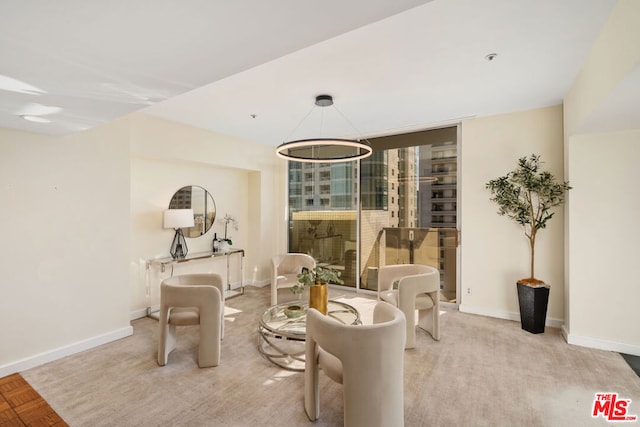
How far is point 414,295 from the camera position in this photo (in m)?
3.24

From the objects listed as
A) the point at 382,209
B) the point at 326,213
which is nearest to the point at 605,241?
the point at 382,209

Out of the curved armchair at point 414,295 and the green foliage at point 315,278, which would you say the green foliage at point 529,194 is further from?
the green foliage at point 315,278

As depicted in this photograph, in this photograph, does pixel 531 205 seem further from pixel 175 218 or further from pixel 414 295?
pixel 175 218

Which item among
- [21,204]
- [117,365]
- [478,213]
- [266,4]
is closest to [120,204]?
[21,204]

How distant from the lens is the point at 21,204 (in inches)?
112

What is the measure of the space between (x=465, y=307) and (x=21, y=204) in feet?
18.0

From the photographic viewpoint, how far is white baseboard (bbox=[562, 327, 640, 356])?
3.12 meters

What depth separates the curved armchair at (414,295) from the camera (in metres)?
3.20

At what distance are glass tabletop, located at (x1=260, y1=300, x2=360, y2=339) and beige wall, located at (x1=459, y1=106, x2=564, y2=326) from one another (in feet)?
7.16

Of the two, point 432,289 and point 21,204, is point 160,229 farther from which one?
point 432,289

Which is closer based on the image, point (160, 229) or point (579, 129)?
point (579, 129)

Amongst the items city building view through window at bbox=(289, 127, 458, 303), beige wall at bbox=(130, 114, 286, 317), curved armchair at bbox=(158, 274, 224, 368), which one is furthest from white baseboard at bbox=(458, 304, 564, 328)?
beige wall at bbox=(130, 114, 286, 317)

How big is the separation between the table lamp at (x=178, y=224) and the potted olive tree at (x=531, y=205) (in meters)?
4.35

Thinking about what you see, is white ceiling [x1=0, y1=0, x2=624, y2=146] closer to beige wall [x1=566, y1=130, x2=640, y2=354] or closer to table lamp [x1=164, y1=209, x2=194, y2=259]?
beige wall [x1=566, y1=130, x2=640, y2=354]
